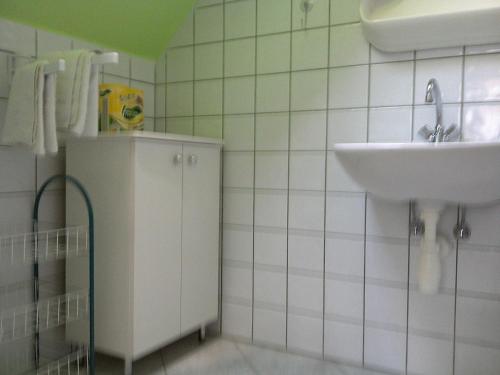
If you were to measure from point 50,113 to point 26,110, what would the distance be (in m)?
0.09

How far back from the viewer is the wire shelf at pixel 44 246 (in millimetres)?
1662

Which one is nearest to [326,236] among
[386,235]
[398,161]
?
[386,235]

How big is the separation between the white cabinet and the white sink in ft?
2.22

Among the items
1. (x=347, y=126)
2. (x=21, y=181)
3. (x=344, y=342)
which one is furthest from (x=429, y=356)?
(x=21, y=181)

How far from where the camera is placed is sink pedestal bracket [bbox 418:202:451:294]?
1.60 metres

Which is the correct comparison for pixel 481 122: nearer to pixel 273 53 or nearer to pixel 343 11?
pixel 343 11

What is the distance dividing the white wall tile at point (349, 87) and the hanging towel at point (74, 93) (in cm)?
93

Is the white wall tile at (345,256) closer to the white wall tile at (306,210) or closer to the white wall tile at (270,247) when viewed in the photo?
the white wall tile at (306,210)

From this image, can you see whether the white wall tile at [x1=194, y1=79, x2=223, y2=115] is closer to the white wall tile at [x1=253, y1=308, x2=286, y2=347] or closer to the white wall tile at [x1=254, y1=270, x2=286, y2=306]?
the white wall tile at [x1=254, y1=270, x2=286, y2=306]

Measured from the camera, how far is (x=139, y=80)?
2258 millimetres

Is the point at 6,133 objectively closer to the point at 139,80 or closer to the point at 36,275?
the point at 36,275

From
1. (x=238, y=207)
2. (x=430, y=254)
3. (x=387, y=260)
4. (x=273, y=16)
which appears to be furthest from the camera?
(x=238, y=207)

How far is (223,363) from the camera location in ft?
6.27

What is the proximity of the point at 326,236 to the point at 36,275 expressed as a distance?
1.12m
